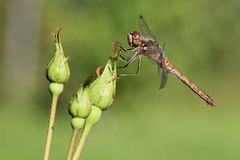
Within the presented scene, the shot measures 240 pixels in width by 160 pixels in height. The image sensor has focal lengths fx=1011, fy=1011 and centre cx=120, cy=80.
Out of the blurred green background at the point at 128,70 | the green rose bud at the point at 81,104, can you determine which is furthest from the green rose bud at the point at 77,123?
the blurred green background at the point at 128,70

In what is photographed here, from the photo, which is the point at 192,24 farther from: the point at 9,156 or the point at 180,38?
the point at 9,156

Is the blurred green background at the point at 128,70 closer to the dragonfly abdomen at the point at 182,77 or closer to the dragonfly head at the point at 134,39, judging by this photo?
the dragonfly abdomen at the point at 182,77

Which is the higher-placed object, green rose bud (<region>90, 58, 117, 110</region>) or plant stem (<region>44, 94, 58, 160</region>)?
green rose bud (<region>90, 58, 117, 110</region>)

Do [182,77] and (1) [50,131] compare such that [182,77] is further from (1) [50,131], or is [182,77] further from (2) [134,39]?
(1) [50,131]

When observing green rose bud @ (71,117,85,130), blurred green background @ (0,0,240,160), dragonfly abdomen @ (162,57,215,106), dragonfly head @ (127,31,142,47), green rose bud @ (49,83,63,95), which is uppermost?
blurred green background @ (0,0,240,160)

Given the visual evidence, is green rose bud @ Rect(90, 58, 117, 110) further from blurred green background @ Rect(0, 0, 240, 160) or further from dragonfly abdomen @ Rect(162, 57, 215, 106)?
blurred green background @ Rect(0, 0, 240, 160)

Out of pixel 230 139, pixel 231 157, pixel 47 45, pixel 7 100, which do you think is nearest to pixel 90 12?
pixel 47 45

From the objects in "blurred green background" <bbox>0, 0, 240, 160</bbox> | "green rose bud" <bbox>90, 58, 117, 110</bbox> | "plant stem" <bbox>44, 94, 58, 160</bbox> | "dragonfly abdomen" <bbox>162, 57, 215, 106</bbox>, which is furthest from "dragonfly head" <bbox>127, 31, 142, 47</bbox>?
"blurred green background" <bbox>0, 0, 240, 160</bbox>
